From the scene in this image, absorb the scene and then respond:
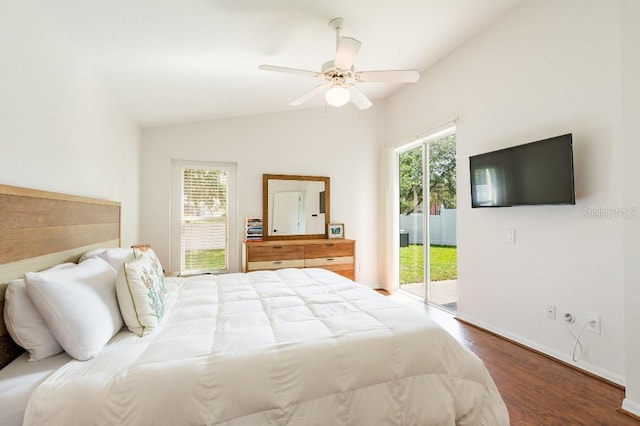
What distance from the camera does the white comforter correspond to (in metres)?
1.01

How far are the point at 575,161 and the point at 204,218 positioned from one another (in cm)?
389

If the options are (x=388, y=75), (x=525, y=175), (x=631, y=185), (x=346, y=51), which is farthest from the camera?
(x=525, y=175)

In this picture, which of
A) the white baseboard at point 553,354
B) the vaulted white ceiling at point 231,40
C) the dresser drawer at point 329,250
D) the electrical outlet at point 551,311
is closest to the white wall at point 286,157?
the vaulted white ceiling at point 231,40

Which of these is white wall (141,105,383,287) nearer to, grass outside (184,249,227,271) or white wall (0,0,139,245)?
grass outside (184,249,227,271)

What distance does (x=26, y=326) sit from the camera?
118 centimetres

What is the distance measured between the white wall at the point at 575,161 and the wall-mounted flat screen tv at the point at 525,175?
0.17 m

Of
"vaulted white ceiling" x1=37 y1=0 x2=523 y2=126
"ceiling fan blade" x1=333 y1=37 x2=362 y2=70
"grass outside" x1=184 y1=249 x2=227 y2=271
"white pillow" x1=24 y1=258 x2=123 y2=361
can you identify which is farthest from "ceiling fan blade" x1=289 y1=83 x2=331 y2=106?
Answer: "grass outside" x1=184 y1=249 x2=227 y2=271

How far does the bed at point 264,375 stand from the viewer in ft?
3.30

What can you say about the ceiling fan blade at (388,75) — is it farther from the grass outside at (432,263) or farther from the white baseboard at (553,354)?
the white baseboard at (553,354)

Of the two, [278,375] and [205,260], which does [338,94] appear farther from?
[205,260]

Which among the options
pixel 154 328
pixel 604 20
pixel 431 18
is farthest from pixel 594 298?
pixel 154 328

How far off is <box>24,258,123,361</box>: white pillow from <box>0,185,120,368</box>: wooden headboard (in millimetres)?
163

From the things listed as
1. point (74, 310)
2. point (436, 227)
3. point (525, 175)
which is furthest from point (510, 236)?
point (74, 310)

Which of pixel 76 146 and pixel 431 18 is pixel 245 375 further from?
pixel 431 18
